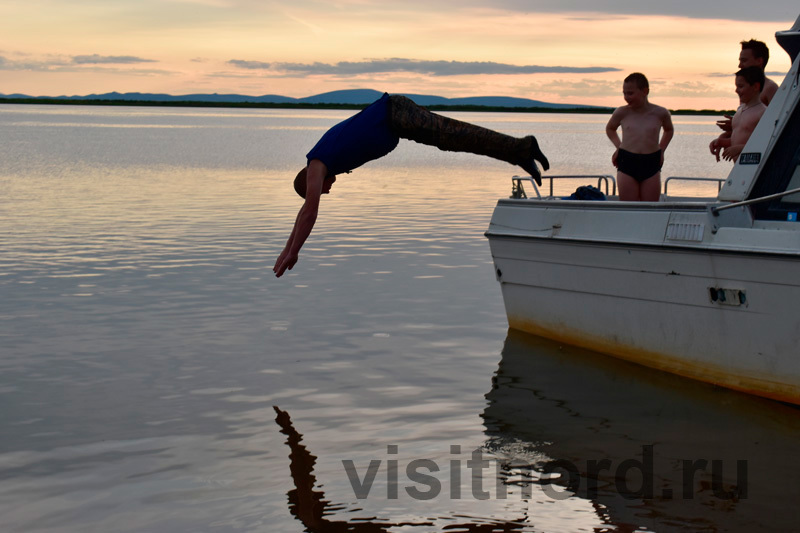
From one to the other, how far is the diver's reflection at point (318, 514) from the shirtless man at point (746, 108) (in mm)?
4444

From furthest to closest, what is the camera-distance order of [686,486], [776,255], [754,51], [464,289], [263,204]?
[263,204], [464,289], [754,51], [776,255], [686,486]

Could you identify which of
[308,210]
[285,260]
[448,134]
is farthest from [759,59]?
[285,260]

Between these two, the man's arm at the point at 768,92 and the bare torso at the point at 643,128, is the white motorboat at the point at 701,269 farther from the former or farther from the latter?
the bare torso at the point at 643,128

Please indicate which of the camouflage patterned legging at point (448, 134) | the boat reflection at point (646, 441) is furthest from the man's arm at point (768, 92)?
the boat reflection at point (646, 441)

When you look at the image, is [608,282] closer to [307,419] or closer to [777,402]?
[777,402]

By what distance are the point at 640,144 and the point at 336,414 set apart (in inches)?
167

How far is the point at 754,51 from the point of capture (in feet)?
29.7

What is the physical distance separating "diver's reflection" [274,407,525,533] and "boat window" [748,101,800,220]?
12.3 feet

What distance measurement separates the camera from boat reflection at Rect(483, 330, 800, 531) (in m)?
6.14

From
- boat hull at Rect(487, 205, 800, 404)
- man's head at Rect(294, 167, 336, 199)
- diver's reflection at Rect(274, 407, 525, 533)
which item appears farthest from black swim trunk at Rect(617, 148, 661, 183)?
diver's reflection at Rect(274, 407, 525, 533)

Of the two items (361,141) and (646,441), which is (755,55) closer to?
(646,441)

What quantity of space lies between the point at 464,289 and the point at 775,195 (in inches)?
243

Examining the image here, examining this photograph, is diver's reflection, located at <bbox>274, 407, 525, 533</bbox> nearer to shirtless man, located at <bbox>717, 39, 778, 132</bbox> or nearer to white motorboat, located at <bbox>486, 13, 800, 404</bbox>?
white motorboat, located at <bbox>486, 13, 800, 404</bbox>

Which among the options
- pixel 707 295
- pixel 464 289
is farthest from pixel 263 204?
pixel 707 295
